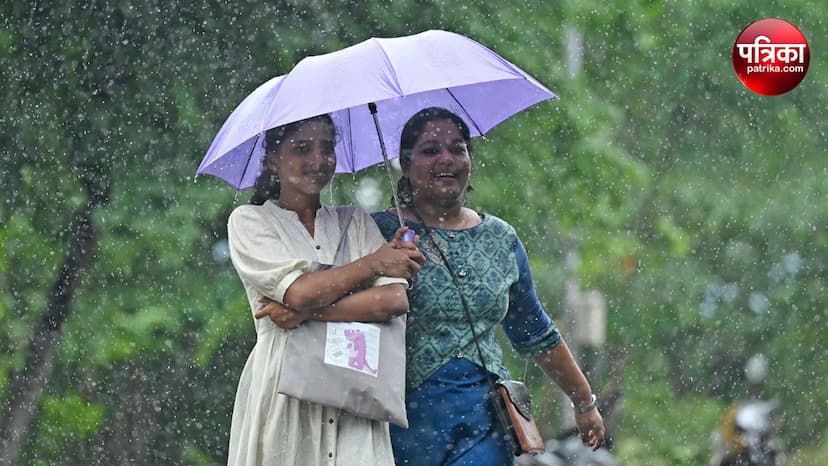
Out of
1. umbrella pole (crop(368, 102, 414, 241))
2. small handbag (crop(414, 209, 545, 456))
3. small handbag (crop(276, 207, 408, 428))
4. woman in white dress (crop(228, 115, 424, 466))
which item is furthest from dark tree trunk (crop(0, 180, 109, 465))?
small handbag (crop(276, 207, 408, 428))

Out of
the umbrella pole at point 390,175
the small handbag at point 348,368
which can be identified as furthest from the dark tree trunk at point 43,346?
the small handbag at point 348,368

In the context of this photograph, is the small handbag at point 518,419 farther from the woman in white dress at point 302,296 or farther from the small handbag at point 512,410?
the woman in white dress at point 302,296

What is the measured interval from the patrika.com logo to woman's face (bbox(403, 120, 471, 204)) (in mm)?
9234

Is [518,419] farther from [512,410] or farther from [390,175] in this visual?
[390,175]

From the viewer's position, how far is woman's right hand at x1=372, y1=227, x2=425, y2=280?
4.94 meters

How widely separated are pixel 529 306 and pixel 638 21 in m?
7.53

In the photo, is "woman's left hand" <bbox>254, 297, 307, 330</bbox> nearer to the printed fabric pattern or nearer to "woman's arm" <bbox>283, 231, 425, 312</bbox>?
"woman's arm" <bbox>283, 231, 425, 312</bbox>

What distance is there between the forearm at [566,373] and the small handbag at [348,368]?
2.55 ft

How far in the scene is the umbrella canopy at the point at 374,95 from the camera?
16.5 ft

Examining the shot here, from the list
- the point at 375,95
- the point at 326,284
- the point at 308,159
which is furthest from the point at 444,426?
the point at 375,95

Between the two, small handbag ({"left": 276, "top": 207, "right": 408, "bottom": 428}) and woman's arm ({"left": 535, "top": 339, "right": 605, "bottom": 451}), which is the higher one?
small handbag ({"left": 276, "top": 207, "right": 408, "bottom": 428})

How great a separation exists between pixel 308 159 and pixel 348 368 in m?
0.66

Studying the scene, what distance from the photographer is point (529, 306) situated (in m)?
5.51

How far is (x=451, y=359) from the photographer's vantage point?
203 inches
